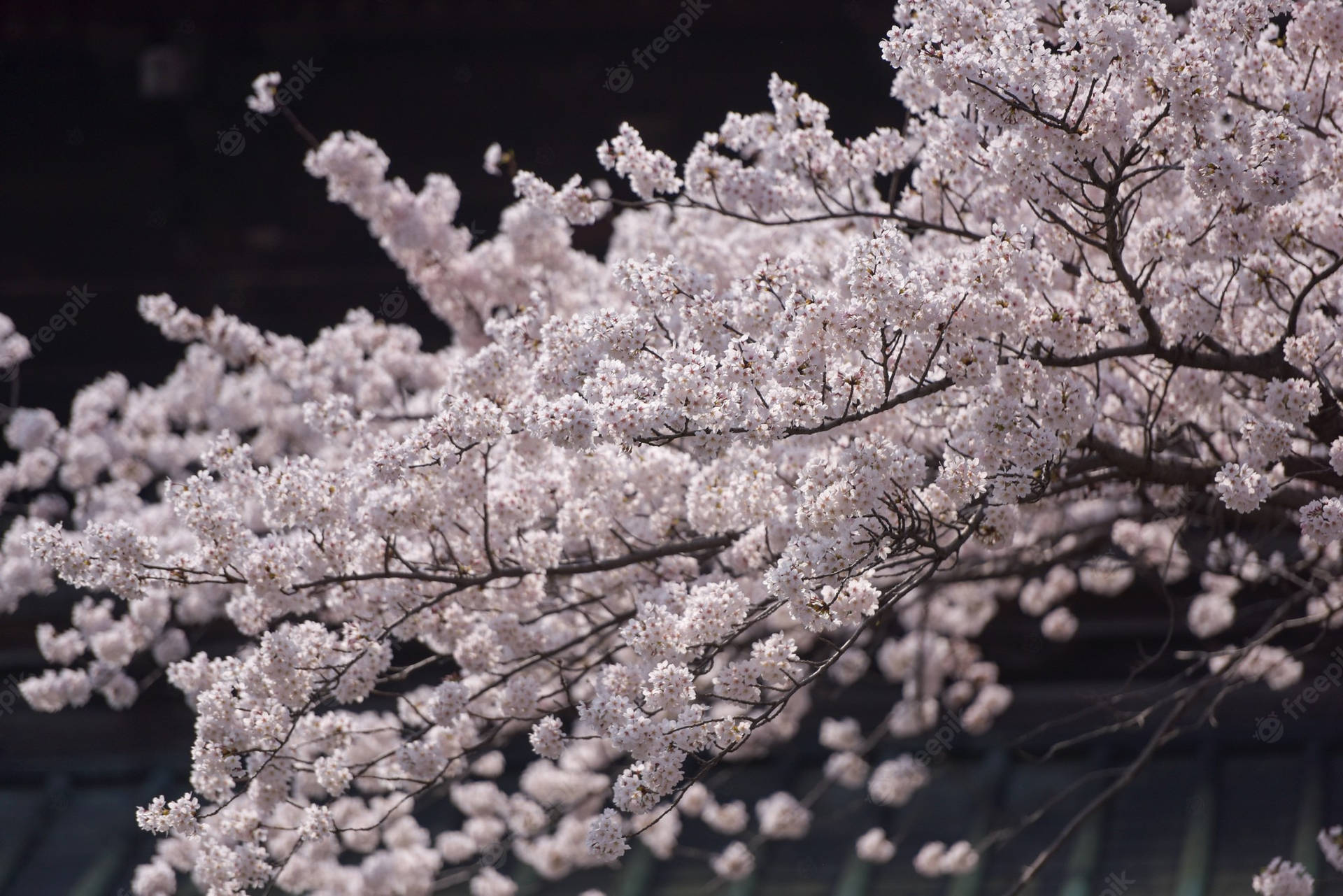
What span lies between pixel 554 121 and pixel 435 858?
6.12 meters

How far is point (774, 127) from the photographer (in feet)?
17.8

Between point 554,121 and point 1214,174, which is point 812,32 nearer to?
point 554,121

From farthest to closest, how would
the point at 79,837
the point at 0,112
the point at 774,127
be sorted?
the point at 0,112
the point at 79,837
the point at 774,127

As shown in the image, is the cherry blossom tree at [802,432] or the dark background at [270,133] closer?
the cherry blossom tree at [802,432]

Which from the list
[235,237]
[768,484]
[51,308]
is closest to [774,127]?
[768,484]

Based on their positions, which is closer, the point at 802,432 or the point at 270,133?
the point at 802,432

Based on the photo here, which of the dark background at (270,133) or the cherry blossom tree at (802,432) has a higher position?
the dark background at (270,133)

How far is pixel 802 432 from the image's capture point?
3725 millimetres

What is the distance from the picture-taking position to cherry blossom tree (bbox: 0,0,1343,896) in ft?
12.6

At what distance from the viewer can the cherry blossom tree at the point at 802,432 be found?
12.6ft

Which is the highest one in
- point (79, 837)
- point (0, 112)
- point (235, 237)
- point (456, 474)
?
point (0, 112)

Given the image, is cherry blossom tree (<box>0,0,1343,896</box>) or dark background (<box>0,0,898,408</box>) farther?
dark background (<box>0,0,898,408</box>)

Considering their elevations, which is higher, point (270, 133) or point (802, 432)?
point (270, 133)

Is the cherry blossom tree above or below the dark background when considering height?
below
